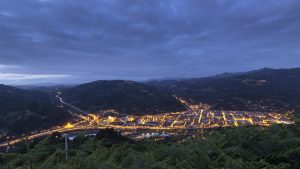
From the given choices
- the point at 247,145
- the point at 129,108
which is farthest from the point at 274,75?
the point at 247,145

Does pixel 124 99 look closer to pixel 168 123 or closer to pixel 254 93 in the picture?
pixel 168 123

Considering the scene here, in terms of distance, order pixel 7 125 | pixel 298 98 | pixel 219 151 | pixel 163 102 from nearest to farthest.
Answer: pixel 219 151 < pixel 7 125 < pixel 298 98 < pixel 163 102

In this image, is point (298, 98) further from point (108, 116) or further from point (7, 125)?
point (7, 125)

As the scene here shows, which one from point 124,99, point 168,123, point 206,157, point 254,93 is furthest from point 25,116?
point 254,93

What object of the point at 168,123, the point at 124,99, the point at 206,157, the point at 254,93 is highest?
the point at 206,157

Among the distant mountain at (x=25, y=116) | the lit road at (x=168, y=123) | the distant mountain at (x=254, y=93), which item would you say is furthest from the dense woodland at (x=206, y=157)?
the distant mountain at (x=254, y=93)

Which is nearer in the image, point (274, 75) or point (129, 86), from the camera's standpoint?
point (129, 86)

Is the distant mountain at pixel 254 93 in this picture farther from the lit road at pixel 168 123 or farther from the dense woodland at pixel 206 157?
the dense woodland at pixel 206 157

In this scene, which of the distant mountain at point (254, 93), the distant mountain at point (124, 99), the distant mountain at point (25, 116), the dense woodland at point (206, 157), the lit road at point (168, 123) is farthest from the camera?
the distant mountain at point (124, 99)
